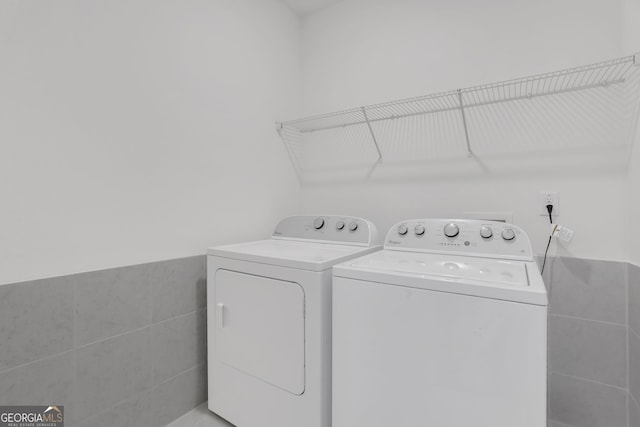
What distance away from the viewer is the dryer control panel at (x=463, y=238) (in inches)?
49.6

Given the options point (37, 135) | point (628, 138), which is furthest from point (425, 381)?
point (37, 135)

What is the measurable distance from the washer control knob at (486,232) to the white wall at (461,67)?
321mm

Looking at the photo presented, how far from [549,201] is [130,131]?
1.98 meters

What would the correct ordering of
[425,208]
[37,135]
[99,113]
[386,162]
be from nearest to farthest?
1. [37,135]
2. [99,113]
3. [425,208]
4. [386,162]

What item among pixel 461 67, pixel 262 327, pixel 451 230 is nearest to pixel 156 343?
pixel 262 327

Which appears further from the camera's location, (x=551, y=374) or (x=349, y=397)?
(x=551, y=374)

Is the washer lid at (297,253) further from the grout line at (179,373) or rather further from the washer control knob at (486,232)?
the grout line at (179,373)

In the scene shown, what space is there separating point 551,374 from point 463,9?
6.40ft

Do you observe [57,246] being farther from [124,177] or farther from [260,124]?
[260,124]

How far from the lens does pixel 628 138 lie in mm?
1299

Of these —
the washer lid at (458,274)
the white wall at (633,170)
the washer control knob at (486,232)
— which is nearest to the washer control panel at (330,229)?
the washer lid at (458,274)

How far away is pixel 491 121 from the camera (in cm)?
160

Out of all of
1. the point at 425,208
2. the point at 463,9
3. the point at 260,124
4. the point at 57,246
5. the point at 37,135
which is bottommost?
the point at 57,246

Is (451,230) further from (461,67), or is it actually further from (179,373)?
(179,373)
